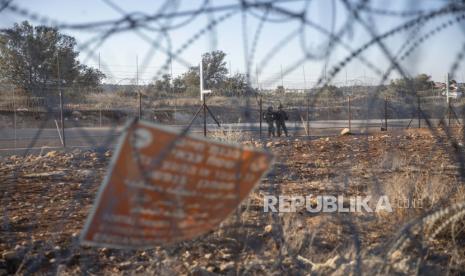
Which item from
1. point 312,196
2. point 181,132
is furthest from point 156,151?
Answer: point 312,196

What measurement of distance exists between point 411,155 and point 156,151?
9.33m

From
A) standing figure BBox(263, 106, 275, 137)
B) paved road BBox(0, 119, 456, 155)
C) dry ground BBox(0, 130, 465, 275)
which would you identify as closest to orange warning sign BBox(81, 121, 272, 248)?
dry ground BBox(0, 130, 465, 275)

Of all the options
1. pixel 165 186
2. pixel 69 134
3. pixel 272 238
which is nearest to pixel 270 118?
pixel 69 134

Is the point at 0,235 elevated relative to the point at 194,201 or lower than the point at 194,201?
lower

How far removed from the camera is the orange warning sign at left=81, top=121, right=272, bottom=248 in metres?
2.04

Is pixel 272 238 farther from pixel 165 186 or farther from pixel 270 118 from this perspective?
pixel 270 118

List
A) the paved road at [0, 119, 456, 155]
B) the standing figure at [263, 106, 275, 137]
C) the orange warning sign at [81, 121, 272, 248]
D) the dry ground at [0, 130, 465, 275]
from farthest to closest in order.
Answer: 1. the standing figure at [263, 106, 275, 137]
2. the paved road at [0, 119, 456, 155]
3. the dry ground at [0, 130, 465, 275]
4. the orange warning sign at [81, 121, 272, 248]

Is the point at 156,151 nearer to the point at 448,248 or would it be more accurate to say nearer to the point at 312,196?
the point at 448,248

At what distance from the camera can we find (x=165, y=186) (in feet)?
7.06

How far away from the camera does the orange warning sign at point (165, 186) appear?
2.04m

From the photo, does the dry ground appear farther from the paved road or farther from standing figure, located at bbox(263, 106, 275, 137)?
standing figure, located at bbox(263, 106, 275, 137)

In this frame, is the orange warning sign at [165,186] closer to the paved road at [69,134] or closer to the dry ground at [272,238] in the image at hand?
the dry ground at [272,238]

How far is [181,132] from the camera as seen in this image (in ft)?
6.98

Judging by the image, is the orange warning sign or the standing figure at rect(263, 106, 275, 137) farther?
the standing figure at rect(263, 106, 275, 137)
